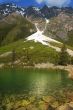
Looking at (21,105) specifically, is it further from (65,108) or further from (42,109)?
(65,108)

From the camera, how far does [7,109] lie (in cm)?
5762

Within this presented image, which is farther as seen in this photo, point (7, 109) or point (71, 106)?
point (7, 109)

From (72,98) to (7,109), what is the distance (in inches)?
556

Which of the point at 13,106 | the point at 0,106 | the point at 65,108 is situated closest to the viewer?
the point at 65,108

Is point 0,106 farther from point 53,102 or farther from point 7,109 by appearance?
point 53,102

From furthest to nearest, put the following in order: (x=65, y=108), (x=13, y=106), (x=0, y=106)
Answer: (x=0, y=106) → (x=13, y=106) → (x=65, y=108)

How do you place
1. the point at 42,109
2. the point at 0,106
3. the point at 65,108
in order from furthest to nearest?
the point at 0,106 < the point at 42,109 < the point at 65,108

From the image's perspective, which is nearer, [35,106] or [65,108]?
[65,108]

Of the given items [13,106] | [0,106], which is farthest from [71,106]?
[0,106]

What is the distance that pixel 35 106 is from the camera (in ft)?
182

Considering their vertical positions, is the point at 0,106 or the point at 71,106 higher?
the point at 71,106

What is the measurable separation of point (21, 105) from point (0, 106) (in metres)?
7.19

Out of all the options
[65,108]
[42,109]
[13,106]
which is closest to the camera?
[65,108]

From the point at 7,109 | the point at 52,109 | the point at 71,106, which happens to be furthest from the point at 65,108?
the point at 7,109
